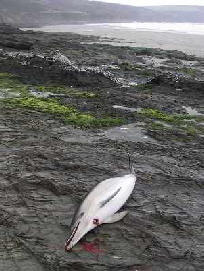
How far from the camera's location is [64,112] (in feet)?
42.2

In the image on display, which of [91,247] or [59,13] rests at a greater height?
[59,13]

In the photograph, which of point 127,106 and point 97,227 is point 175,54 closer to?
point 127,106

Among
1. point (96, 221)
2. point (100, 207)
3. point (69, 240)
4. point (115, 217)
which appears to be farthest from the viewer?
point (115, 217)

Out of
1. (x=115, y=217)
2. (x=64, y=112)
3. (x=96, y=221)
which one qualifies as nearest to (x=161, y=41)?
(x=64, y=112)

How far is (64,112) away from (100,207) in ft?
22.9

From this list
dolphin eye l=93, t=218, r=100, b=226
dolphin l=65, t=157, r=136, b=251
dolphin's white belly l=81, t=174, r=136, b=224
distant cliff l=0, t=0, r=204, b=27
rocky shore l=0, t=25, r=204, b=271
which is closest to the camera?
rocky shore l=0, t=25, r=204, b=271

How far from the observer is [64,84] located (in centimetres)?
Answer: 1838

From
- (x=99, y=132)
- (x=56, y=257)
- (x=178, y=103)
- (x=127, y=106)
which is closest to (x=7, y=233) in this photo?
(x=56, y=257)

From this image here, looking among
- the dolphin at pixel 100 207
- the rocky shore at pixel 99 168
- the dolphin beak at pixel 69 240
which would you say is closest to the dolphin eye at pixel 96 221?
the dolphin at pixel 100 207

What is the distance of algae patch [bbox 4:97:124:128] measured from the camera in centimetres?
1188

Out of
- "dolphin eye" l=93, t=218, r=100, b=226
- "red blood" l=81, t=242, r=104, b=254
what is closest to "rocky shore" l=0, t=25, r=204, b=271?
"red blood" l=81, t=242, r=104, b=254

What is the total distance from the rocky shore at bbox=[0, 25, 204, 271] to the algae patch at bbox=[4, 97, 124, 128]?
1.2 inches

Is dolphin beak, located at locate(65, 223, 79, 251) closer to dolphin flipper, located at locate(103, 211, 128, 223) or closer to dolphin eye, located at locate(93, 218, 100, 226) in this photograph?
dolphin eye, located at locate(93, 218, 100, 226)

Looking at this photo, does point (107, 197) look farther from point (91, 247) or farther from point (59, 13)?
point (59, 13)
